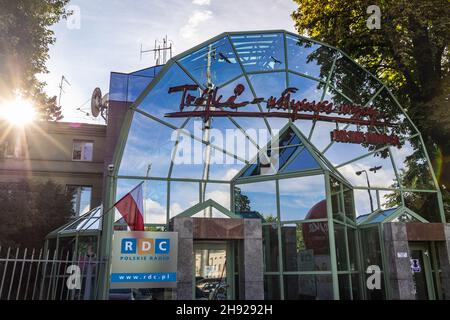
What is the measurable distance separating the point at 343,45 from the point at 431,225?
35.2 ft

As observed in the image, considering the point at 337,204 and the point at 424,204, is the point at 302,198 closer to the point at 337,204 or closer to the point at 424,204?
the point at 337,204

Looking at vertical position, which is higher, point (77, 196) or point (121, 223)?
point (77, 196)

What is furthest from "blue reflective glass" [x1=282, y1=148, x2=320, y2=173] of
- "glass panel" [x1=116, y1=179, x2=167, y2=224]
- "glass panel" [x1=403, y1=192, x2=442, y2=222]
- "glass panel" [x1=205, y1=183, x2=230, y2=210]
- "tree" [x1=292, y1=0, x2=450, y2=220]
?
"tree" [x1=292, y1=0, x2=450, y2=220]

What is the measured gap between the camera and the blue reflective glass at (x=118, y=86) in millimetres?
23703

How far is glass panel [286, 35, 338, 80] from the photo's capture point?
13844mm

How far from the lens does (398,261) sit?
459 inches

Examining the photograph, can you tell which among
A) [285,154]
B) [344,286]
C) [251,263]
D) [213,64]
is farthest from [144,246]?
[213,64]

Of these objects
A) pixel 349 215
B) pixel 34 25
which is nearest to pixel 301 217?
pixel 349 215

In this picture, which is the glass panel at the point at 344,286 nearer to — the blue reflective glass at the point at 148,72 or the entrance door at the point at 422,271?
the entrance door at the point at 422,271

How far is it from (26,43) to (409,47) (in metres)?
17.3

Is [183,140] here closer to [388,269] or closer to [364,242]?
[364,242]

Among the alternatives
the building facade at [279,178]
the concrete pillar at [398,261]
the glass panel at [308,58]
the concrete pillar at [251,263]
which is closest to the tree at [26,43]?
the building facade at [279,178]

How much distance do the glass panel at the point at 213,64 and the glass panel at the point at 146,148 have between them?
2.24 metres
